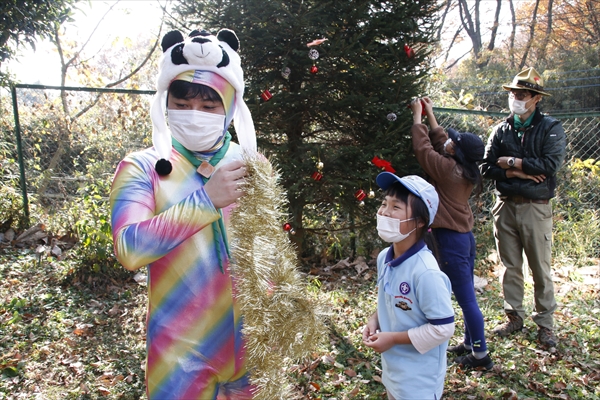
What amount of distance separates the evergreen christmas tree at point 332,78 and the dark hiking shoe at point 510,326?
5.56 ft

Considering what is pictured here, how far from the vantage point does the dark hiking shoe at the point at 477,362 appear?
3.70 m

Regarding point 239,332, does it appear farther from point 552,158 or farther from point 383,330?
point 552,158

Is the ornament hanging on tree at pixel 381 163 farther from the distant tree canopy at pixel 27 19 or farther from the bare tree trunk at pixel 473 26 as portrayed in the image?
the bare tree trunk at pixel 473 26

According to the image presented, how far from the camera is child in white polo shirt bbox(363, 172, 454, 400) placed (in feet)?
6.63

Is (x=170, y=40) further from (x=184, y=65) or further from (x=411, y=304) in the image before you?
(x=411, y=304)

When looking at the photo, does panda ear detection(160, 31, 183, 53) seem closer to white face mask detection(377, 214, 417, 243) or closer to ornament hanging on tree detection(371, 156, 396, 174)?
white face mask detection(377, 214, 417, 243)

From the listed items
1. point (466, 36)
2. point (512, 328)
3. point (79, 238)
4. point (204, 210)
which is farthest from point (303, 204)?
point (466, 36)

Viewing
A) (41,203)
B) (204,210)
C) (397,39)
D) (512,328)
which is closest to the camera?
(204,210)

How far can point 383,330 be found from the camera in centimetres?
225

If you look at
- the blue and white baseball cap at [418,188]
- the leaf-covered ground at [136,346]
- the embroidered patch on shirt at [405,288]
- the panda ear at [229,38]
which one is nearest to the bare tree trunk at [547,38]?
the leaf-covered ground at [136,346]

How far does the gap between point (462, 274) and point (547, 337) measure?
121cm

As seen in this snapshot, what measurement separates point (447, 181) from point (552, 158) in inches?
38.5

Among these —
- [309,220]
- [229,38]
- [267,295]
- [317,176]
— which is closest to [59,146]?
[309,220]

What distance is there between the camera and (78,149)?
7188mm
